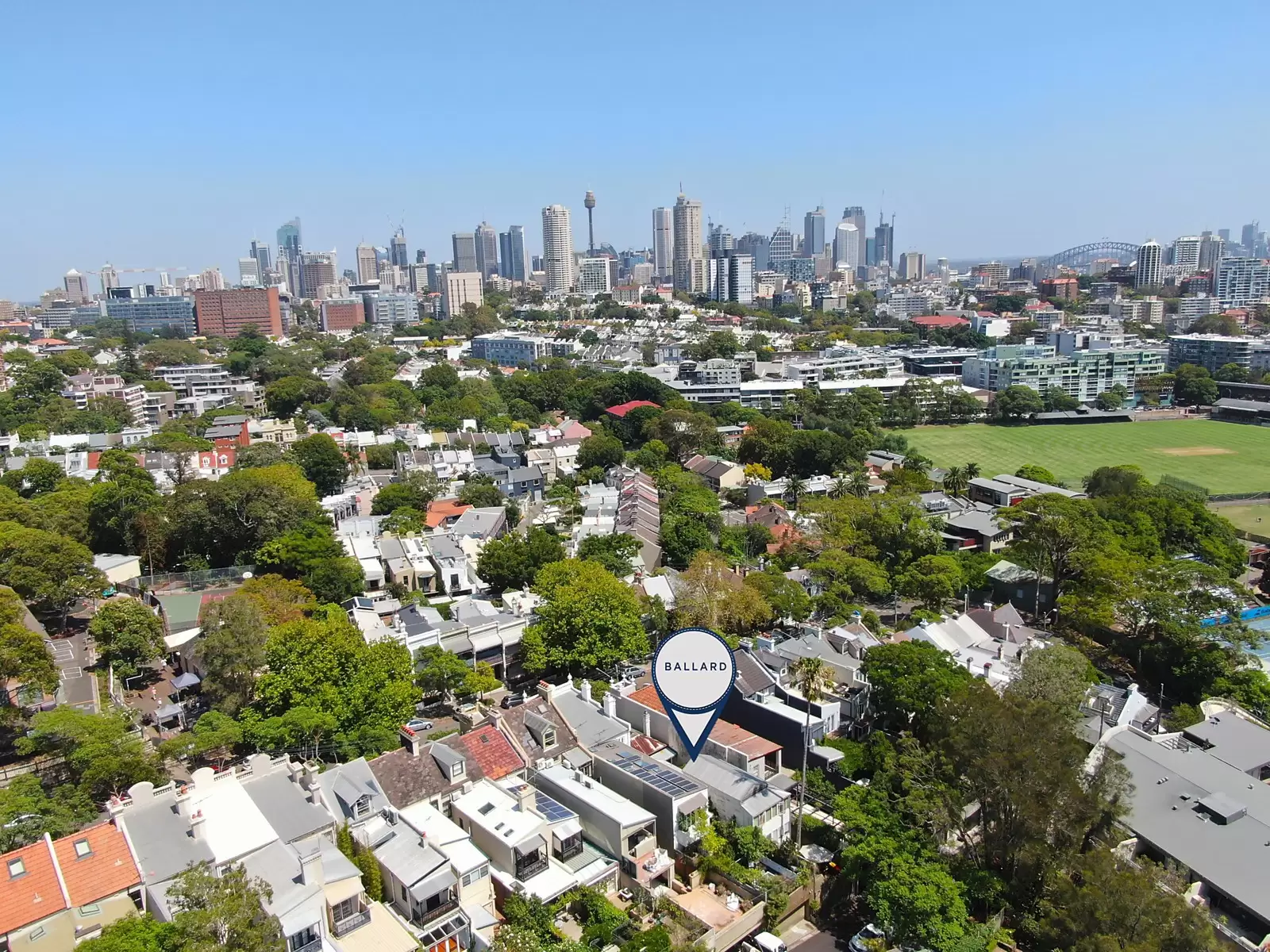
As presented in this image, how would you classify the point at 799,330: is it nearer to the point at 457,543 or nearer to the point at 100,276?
the point at 457,543

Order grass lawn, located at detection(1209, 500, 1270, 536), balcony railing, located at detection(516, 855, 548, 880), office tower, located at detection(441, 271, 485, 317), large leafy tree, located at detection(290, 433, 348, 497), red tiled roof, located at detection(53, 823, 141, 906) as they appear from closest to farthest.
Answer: red tiled roof, located at detection(53, 823, 141, 906)
balcony railing, located at detection(516, 855, 548, 880)
grass lawn, located at detection(1209, 500, 1270, 536)
large leafy tree, located at detection(290, 433, 348, 497)
office tower, located at detection(441, 271, 485, 317)

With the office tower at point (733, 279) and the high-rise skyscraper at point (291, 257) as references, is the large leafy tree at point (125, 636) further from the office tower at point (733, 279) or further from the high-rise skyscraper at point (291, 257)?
the high-rise skyscraper at point (291, 257)

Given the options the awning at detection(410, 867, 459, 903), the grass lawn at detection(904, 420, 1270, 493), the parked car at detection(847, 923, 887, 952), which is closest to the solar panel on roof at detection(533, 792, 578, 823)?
the awning at detection(410, 867, 459, 903)

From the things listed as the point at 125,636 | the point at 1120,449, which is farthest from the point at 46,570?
the point at 1120,449

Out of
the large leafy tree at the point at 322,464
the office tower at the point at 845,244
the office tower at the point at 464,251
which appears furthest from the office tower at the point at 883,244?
the large leafy tree at the point at 322,464

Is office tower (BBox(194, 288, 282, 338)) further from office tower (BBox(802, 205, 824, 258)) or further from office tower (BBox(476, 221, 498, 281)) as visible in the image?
office tower (BBox(802, 205, 824, 258))

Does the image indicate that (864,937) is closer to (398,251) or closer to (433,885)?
(433,885)
